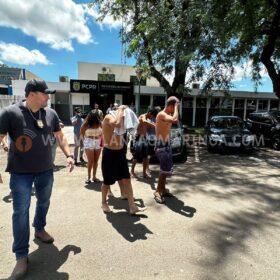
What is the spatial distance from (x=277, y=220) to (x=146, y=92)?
18402 mm

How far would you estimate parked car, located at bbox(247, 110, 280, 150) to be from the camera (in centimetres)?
1160

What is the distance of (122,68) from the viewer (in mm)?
28188

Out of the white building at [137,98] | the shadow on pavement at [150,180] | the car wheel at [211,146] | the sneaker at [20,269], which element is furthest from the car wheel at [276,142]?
the sneaker at [20,269]

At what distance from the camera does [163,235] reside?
12.3 ft

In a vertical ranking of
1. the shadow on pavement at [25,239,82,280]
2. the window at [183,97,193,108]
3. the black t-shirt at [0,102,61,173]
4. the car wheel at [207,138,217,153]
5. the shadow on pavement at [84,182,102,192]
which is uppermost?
the window at [183,97,193,108]

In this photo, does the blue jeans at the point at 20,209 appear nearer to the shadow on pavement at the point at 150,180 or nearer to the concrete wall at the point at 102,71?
the shadow on pavement at the point at 150,180

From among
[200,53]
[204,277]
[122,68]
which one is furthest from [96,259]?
[122,68]

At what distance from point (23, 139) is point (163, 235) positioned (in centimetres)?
224

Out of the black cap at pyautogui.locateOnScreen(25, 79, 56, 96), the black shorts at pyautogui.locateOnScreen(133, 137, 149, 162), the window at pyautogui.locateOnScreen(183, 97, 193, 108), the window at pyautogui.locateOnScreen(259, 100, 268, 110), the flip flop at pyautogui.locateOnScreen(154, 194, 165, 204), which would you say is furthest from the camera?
the window at pyautogui.locateOnScreen(259, 100, 268, 110)

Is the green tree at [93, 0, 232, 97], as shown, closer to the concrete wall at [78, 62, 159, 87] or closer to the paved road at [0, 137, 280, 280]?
the paved road at [0, 137, 280, 280]

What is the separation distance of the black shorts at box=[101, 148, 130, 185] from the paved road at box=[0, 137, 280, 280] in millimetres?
633

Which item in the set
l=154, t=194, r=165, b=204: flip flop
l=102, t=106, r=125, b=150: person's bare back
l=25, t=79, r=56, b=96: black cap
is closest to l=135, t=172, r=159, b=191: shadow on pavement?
l=154, t=194, r=165, b=204: flip flop

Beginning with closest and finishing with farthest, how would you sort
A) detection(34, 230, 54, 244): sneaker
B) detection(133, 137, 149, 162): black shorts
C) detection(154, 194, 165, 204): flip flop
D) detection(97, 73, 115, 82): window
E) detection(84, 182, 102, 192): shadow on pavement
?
1. detection(34, 230, 54, 244): sneaker
2. detection(154, 194, 165, 204): flip flop
3. detection(84, 182, 102, 192): shadow on pavement
4. detection(133, 137, 149, 162): black shorts
5. detection(97, 73, 115, 82): window

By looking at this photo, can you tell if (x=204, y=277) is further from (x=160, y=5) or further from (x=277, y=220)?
(x=160, y=5)
